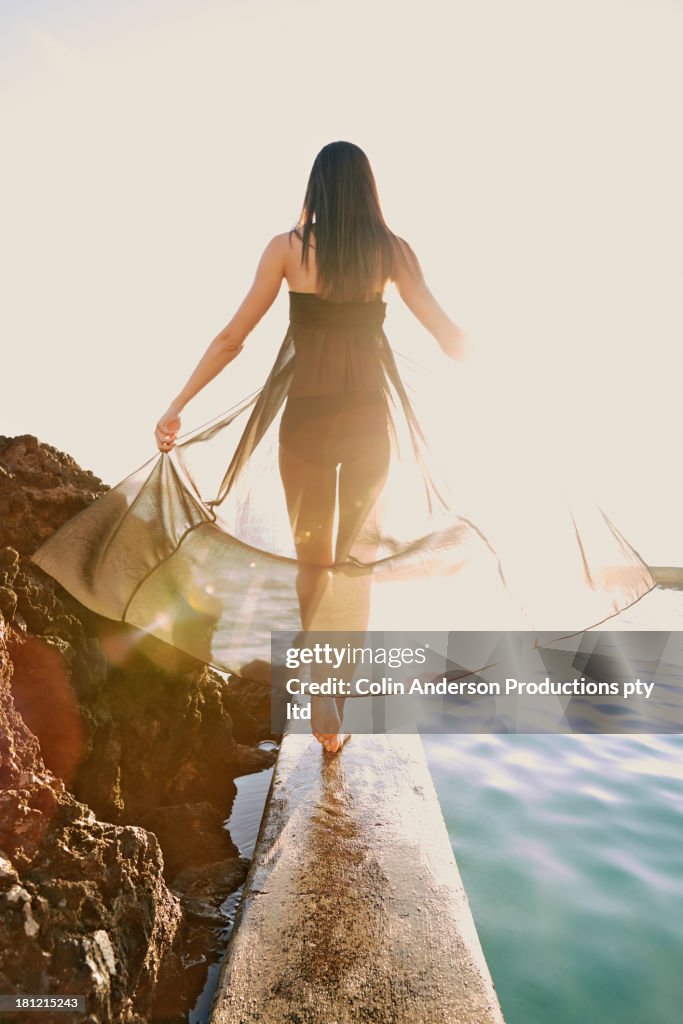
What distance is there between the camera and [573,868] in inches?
128

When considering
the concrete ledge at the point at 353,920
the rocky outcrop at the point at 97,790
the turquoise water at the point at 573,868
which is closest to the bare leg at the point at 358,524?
the concrete ledge at the point at 353,920

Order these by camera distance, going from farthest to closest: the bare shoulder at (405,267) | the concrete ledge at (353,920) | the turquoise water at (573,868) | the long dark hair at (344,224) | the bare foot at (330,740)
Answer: the bare foot at (330,740) < the bare shoulder at (405,267) < the long dark hair at (344,224) < the turquoise water at (573,868) < the concrete ledge at (353,920)

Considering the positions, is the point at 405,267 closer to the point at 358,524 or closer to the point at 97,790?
the point at 358,524

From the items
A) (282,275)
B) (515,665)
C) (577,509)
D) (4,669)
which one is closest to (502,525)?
(577,509)

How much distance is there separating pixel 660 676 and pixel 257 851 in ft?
19.9

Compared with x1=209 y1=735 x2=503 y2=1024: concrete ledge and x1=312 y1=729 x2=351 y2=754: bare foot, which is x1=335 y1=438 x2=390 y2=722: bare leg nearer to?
x1=312 y1=729 x2=351 y2=754: bare foot

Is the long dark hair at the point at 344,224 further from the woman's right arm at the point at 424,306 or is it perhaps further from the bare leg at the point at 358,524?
the bare leg at the point at 358,524

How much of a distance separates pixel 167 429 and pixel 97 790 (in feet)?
5.55

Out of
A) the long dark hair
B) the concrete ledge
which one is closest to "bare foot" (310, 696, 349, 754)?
the concrete ledge

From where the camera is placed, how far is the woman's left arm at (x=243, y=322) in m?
3.06

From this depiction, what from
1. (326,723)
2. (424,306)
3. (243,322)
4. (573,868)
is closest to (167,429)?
(243,322)

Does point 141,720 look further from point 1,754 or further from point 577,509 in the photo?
point 577,509

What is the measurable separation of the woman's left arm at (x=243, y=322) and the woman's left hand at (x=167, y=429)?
0.06 metres

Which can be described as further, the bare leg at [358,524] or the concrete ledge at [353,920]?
the bare leg at [358,524]
